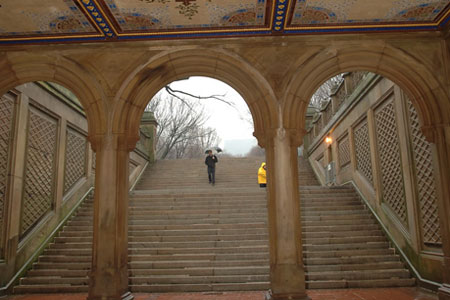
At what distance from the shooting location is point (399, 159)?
7.02 meters

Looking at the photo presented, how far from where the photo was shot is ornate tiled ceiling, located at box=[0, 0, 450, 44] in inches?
181

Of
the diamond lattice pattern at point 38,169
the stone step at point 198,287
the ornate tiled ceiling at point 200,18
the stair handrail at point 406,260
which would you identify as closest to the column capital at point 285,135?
the ornate tiled ceiling at point 200,18

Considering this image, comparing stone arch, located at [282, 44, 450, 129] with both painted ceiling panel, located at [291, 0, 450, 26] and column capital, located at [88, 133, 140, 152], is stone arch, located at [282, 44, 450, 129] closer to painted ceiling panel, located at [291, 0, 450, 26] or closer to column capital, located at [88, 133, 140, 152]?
painted ceiling panel, located at [291, 0, 450, 26]

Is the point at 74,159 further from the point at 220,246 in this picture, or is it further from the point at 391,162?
the point at 391,162

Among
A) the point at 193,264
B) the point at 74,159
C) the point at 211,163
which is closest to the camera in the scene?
the point at 193,264

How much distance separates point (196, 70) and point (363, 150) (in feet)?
17.1

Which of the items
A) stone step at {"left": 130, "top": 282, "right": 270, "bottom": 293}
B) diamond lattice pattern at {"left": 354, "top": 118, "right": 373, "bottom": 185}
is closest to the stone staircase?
stone step at {"left": 130, "top": 282, "right": 270, "bottom": 293}

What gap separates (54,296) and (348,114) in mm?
7972

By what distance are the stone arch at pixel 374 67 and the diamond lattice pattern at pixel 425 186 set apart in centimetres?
93

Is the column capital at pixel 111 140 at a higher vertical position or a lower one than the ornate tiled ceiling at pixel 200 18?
lower

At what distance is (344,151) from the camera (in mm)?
10602

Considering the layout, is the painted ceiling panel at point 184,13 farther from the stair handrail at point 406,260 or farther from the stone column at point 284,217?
the stair handrail at point 406,260

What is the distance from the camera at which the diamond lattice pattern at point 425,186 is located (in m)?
5.93

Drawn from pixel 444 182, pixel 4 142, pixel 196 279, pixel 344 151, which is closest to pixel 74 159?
pixel 4 142
